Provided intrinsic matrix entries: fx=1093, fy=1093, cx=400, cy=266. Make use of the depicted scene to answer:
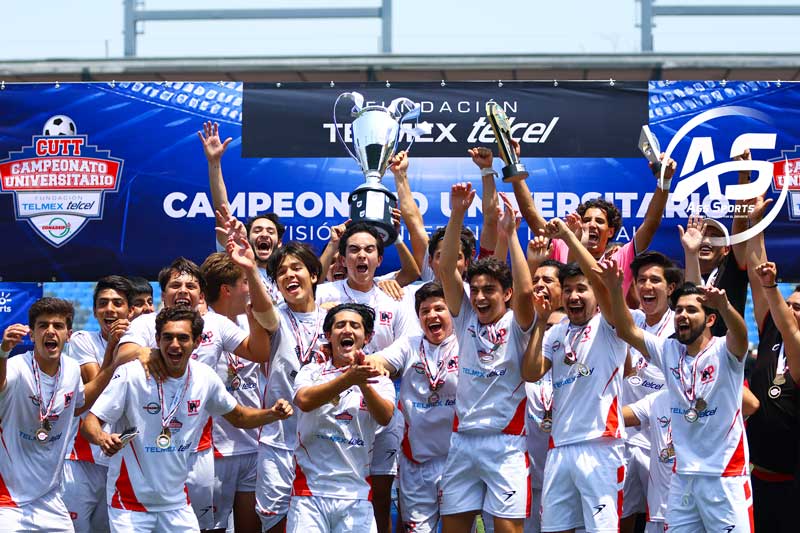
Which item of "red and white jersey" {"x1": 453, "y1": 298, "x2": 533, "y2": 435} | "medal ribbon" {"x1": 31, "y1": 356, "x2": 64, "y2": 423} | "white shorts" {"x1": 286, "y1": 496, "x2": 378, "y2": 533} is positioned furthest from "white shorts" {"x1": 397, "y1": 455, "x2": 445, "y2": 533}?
"medal ribbon" {"x1": 31, "y1": 356, "x2": 64, "y2": 423}

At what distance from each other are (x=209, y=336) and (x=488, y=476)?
1.75 meters

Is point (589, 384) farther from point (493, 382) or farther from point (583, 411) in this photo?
point (493, 382)

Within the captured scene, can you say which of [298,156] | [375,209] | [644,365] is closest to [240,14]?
[298,156]

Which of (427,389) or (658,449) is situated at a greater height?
(427,389)

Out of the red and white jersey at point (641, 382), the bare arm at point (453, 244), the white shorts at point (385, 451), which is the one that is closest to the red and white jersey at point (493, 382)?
the bare arm at point (453, 244)

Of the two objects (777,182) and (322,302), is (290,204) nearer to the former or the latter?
(322,302)

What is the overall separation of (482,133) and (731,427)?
327 centimetres

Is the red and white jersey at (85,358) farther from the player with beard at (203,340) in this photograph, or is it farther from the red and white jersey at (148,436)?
the red and white jersey at (148,436)

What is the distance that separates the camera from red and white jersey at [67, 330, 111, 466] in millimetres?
6332

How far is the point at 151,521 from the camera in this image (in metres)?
5.43

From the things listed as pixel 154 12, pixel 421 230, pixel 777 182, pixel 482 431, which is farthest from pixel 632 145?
pixel 154 12

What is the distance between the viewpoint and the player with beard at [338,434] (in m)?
5.61

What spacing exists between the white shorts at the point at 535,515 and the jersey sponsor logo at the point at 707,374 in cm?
130

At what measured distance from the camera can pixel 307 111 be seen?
26.9 feet
